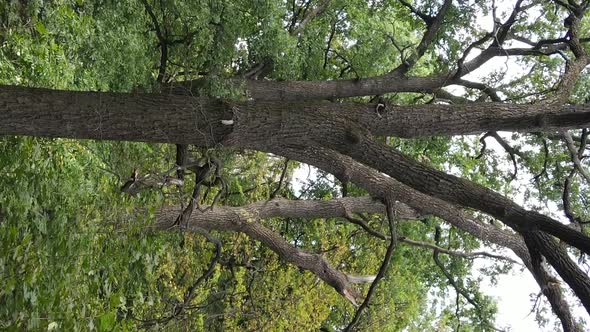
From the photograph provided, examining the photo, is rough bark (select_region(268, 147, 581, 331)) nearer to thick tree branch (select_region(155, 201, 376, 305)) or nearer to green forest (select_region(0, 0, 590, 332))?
green forest (select_region(0, 0, 590, 332))

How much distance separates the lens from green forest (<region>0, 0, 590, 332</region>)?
17.6ft

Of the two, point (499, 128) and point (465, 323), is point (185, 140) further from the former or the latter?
point (465, 323)

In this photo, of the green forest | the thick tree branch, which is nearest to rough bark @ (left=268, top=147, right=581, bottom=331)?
the green forest

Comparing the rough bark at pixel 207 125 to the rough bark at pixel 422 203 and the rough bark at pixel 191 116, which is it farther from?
the rough bark at pixel 422 203

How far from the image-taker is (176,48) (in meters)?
9.98

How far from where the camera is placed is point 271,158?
13469mm

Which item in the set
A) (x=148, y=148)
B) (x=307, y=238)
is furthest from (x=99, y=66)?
(x=307, y=238)

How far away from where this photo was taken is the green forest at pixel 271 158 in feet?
17.6

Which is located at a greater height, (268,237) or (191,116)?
(268,237)

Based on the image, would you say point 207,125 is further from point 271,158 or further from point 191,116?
point 271,158

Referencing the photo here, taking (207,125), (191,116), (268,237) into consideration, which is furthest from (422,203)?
(191,116)

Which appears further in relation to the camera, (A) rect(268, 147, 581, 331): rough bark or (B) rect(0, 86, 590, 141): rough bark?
(A) rect(268, 147, 581, 331): rough bark

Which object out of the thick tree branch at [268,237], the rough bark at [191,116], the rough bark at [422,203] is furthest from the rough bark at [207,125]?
the thick tree branch at [268,237]

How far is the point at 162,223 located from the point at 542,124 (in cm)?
565
